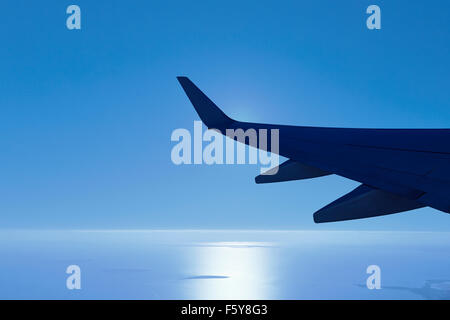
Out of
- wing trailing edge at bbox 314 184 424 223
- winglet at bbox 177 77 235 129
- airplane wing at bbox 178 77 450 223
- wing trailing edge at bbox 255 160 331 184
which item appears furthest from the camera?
winglet at bbox 177 77 235 129

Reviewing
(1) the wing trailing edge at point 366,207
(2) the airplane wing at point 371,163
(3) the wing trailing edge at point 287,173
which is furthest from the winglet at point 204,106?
(1) the wing trailing edge at point 366,207

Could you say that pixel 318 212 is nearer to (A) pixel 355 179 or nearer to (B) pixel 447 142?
(A) pixel 355 179

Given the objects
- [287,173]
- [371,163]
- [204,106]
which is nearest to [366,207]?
[371,163]

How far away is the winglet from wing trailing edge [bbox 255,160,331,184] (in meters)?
1.34

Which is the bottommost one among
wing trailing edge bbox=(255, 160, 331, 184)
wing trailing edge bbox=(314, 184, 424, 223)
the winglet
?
wing trailing edge bbox=(314, 184, 424, 223)

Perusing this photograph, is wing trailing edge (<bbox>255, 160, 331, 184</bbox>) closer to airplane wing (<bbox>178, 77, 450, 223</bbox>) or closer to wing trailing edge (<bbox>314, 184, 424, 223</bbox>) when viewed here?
airplane wing (<bbox>178, 77, 450, 223</bbox>)

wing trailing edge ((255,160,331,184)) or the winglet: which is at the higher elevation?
the winglet

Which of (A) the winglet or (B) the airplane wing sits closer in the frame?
(B) the airplane wing

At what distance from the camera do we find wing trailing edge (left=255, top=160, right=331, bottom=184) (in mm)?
4727

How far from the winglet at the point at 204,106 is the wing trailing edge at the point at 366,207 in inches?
119

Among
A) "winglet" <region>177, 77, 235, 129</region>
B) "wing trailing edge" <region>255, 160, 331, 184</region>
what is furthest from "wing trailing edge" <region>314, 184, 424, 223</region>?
"winglet" <region>177, 77, 235, 129</region>

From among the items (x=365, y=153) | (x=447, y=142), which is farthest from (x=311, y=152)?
A: (x=447, y=142)

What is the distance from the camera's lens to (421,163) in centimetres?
338
